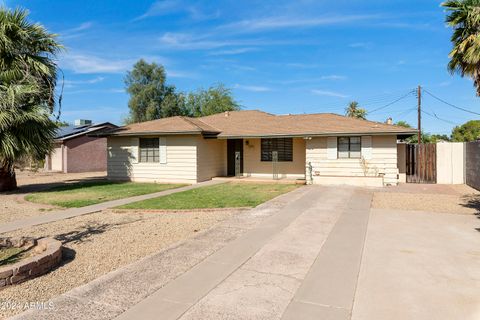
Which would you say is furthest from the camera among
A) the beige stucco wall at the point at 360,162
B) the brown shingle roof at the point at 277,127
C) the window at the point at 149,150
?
the window at the point at 149,150

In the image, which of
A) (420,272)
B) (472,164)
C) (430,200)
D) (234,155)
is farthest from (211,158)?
(420,272)

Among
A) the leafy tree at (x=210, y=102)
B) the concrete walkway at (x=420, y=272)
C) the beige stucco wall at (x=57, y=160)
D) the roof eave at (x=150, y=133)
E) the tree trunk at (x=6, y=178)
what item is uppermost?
the leafy tree at (x=210, y=102)

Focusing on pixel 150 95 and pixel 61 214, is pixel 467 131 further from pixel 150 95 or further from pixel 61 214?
pixel 61 214

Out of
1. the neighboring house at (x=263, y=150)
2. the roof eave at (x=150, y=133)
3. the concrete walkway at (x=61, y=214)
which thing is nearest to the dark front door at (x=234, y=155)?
the neighboring house at (x=263, y=150)

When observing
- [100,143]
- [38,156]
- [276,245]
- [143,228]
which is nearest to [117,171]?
[38,156]

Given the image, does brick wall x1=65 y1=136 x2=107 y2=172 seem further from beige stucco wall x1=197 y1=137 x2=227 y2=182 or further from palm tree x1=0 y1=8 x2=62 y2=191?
beige stucco wall x1=197 y1=137 x2=227 y2=182

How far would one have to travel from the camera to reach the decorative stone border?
439 cm

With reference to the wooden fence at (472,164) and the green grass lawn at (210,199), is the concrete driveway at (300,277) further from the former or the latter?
the wooden fence at (472,164)

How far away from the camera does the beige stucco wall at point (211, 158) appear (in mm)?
17094

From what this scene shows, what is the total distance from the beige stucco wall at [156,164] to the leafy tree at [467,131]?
158ft

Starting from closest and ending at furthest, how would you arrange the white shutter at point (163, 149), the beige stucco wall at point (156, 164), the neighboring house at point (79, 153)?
the beige stucco wall at point (156, 164), the white shutter at point (163, 149), the neighboring house at point (79, 153)

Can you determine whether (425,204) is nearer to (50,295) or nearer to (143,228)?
(143,228)

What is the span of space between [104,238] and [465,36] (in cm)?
1081

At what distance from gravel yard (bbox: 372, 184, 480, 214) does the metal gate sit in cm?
212
